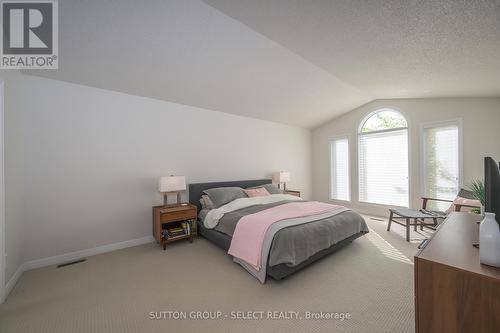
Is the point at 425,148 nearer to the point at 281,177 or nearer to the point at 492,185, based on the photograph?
the point at 281,177

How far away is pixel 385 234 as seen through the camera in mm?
3508

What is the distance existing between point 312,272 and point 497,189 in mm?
1856

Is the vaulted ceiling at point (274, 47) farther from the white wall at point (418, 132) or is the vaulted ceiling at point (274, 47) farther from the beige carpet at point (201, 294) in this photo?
the beige carpet at point (201, 294)

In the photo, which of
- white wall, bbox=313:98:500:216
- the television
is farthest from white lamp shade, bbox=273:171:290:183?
the television

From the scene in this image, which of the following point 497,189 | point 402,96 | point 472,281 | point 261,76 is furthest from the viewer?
point 402,96

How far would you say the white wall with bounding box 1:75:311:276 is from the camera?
2455 millimetres

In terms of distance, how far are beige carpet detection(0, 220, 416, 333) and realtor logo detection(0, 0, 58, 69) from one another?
96.3 inches

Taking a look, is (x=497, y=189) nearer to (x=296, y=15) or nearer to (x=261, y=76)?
(x=296, y=15)

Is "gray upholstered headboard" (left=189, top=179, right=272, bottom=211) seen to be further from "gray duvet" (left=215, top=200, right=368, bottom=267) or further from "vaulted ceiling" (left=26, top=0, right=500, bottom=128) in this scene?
"vaulted ceiling" (left=26, top=0, right=500, bottom=128)

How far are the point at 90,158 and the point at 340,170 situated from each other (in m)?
5.65

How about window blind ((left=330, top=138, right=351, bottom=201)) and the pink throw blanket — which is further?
window blind ((left=330, top=138, right=351, bottom=201))

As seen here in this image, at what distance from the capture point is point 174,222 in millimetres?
3363

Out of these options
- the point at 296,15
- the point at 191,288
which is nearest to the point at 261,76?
the point at 296,15

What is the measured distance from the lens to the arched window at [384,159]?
14.7ft
